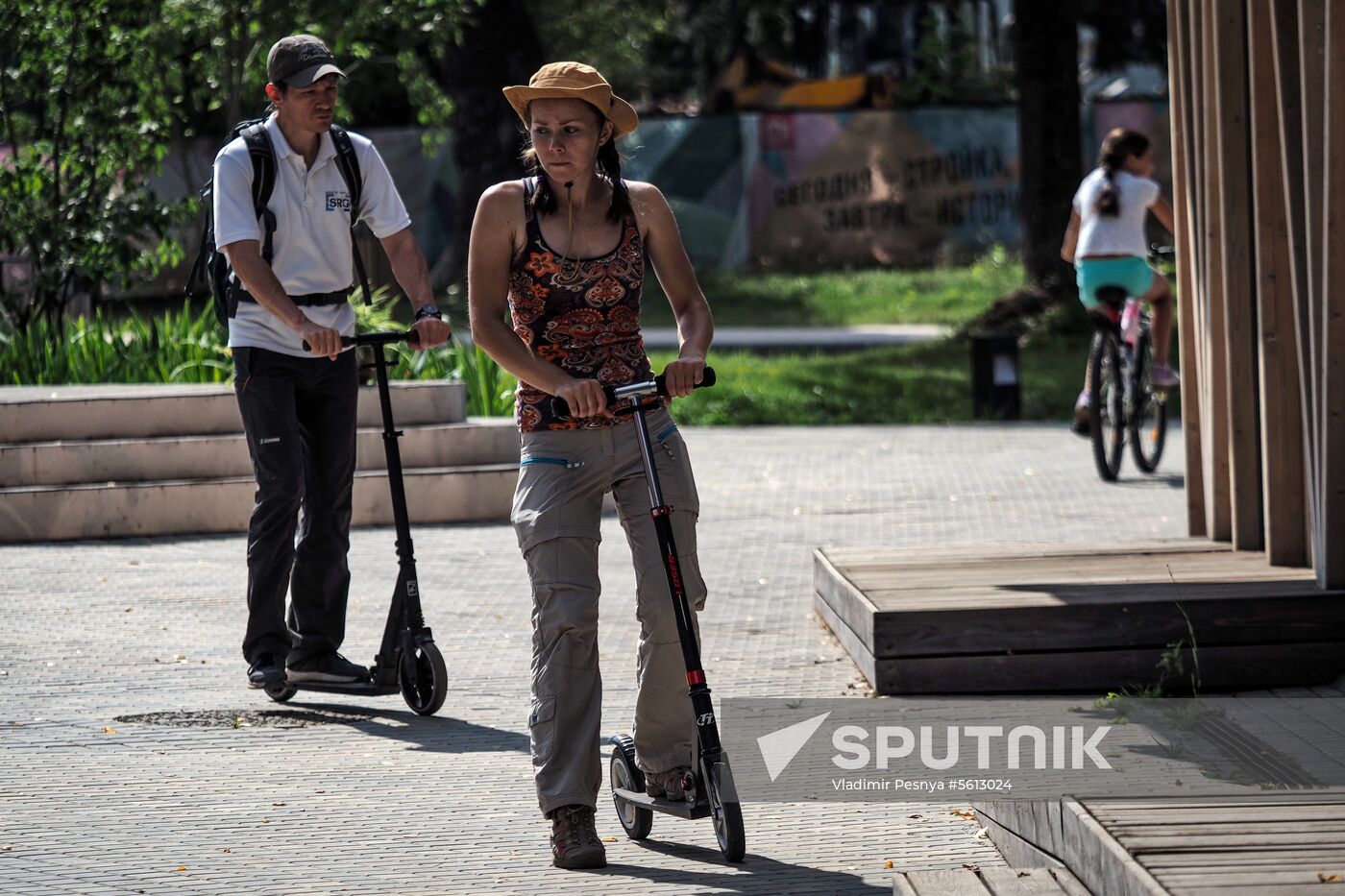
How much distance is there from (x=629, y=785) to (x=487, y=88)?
17.7m

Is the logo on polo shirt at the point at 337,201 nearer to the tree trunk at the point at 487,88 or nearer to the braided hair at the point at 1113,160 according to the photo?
the braided hair at the point at 1113,160

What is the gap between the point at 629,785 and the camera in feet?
15.6

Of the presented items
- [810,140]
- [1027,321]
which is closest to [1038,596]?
[1027,321]

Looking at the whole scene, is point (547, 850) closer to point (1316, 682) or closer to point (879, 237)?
point (1316, 682)

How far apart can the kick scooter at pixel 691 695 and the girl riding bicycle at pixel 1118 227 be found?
7.05m

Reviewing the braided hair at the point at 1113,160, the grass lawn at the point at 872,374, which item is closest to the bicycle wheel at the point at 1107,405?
the braided hair at the point at 1113,160

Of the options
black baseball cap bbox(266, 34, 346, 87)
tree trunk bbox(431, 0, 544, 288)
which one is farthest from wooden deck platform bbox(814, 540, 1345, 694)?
tree trunk bbox(431, 0, 544, 288)

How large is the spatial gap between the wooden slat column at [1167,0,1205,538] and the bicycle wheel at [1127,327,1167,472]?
3.37 metres

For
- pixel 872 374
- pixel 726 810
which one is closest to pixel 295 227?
pixel 726 810

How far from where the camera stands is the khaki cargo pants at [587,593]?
4566 mm

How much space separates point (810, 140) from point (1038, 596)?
77.5 ft

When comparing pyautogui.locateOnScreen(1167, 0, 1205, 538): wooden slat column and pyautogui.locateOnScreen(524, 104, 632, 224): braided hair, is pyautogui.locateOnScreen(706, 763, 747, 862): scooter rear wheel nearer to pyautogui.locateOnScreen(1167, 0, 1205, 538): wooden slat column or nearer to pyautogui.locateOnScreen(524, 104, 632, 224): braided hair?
pyautogui.locateOnScreen(524, 104, 632, 224): braided hair

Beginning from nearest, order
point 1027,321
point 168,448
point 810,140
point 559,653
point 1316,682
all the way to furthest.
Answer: point 559,653, point 1316,682, point 168,448, point 1027,321, point 810,140

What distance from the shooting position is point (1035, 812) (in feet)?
13.9
